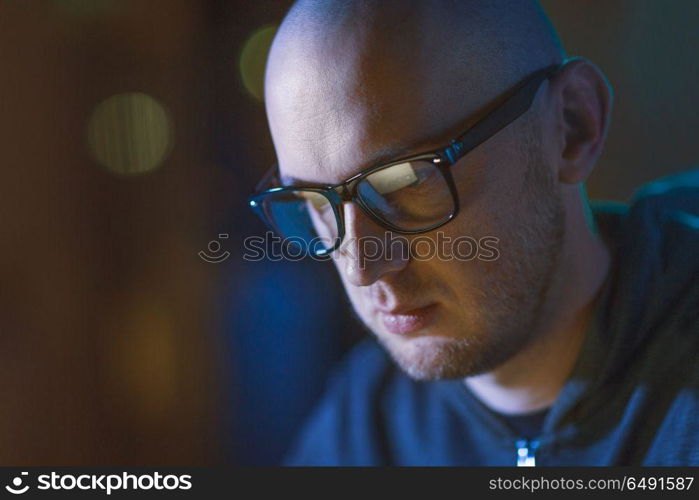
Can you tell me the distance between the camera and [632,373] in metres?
0.89

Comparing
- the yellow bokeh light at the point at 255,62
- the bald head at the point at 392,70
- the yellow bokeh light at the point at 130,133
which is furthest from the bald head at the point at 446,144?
the yellow bokeh light at the point at 130,133

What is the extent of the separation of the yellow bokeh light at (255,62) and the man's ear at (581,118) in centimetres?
60

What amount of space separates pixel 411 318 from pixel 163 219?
3.38 ft

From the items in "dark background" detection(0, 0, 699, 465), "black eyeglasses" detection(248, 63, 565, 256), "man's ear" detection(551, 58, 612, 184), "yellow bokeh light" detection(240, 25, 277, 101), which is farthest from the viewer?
"dark background" detection(0, 0, 699, 465)

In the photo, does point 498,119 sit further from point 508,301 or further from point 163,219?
point 163,219

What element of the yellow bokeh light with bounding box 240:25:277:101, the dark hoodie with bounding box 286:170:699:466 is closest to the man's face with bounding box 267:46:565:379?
the dark hoodie with bounding box 286:170:699:466

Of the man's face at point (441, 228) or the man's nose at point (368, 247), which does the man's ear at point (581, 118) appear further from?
the man's nose at point (368, 247)

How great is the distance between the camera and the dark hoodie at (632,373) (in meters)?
0.86

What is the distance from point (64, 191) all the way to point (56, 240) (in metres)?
0.13

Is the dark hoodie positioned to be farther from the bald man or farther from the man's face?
the man's face

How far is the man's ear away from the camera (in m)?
0.87

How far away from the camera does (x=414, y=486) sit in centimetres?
100

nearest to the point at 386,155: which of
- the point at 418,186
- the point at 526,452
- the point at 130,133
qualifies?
the point at 418,186

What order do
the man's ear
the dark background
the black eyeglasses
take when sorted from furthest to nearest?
the dark background → the man's ear → the black eyeglasses
